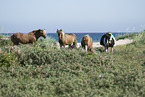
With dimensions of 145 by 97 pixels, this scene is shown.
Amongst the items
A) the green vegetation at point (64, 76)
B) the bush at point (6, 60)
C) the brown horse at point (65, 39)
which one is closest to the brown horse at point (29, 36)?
the brown horse at point (65, 39)

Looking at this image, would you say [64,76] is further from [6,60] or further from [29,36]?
[29,36]

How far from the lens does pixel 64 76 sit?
5.93 metres

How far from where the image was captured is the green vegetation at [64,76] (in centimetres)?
492

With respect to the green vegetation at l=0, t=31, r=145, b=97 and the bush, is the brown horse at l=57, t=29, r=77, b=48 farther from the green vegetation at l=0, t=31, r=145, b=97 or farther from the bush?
the bush

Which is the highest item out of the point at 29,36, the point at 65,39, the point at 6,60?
the point at 29,36

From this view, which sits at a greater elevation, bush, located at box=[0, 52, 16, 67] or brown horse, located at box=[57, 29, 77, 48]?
brown horse, located at box=[57, 29, 77, 48]

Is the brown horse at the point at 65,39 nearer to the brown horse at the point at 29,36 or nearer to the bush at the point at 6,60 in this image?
the brown horse at the point at 29,36

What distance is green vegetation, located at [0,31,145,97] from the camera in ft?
16.1

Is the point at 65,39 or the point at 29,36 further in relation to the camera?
the point at 29,36

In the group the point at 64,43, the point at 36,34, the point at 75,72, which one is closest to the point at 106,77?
the point at 75,72

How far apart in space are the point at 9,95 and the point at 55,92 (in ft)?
4.01

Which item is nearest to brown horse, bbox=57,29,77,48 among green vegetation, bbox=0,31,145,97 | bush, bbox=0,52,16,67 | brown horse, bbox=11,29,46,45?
green vegetation, bbox=0,31,145,97

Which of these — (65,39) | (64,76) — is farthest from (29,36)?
(64,76)

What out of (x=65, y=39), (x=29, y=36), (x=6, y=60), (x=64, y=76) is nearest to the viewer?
(x=64, y=76)
